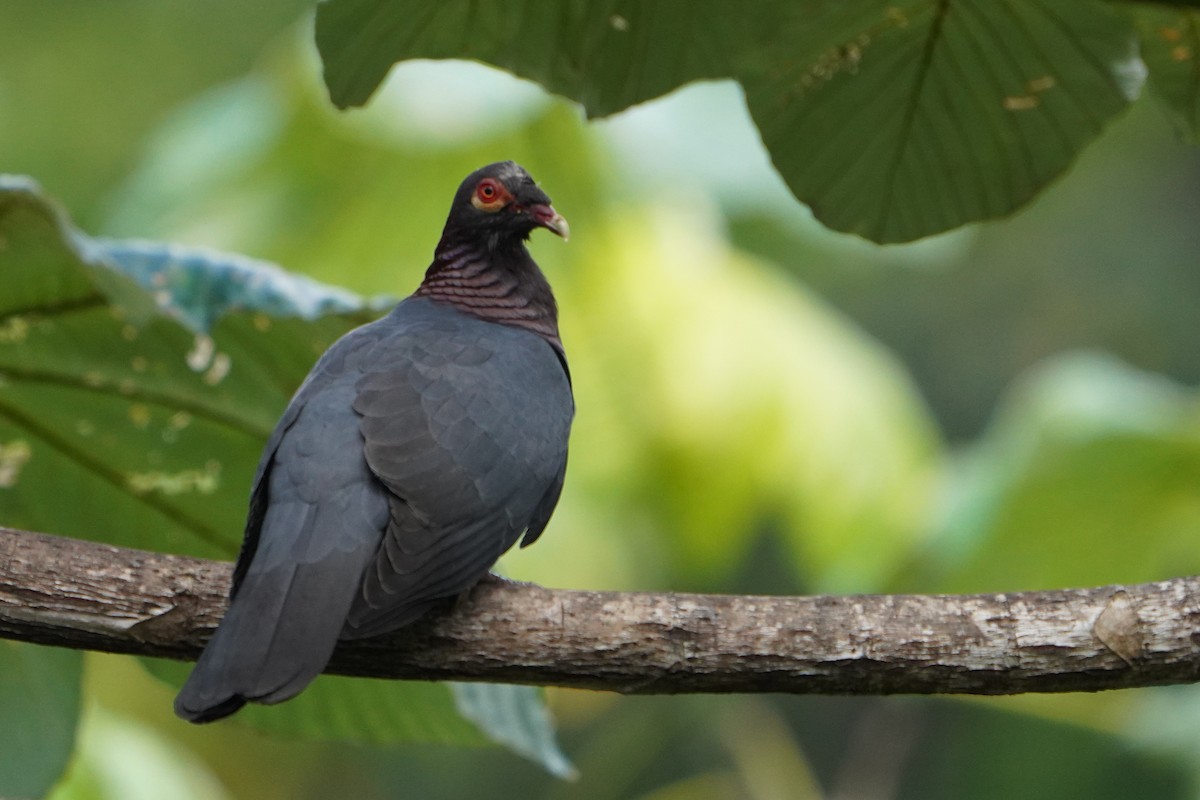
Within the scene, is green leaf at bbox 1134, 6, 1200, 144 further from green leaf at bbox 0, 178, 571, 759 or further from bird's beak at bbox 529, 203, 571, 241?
green leaf at bbox 0, 178, 571, 759

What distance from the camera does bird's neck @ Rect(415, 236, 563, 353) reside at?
2.44 metres

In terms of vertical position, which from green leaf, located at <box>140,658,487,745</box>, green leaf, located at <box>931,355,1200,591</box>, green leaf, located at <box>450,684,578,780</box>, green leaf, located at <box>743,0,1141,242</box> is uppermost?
green leaf, located at <box>743,0,1141,242</box>

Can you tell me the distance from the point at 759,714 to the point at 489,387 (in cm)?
343

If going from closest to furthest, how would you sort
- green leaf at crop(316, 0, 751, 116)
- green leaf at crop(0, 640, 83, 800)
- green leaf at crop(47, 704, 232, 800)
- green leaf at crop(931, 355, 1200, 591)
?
green leaf at crop(316, 0, 751, 116) → green leaf at crop(0, 640, 83, 800) → green leaf at crop(47, 704, 232, 800) → green leaf at crop(931, 355, 1200, 591)

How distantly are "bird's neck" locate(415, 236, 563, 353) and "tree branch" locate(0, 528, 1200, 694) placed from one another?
0.76 metres

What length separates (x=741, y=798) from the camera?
491 centimetres

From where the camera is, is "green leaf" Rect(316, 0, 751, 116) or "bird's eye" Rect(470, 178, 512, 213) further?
"bird's eye" Rect(470, 178, 512, 213)

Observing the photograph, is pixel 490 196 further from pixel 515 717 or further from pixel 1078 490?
pixel 1078 490

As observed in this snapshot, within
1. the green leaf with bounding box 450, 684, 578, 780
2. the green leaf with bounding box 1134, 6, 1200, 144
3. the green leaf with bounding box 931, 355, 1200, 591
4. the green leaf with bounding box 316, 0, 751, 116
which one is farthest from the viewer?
the green leaf with bounding box 931, 355, 1200, 591

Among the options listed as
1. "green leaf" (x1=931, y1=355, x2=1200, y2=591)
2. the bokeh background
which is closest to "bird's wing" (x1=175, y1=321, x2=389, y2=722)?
the bokeh background

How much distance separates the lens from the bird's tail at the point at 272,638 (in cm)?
162

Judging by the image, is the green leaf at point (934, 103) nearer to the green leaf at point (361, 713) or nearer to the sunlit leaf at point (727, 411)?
the green leaf at point (361, 713)

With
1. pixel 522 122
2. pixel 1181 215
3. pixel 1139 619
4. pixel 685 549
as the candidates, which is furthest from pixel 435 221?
pixel 1181 215

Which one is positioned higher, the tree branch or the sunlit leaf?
the tree branch
